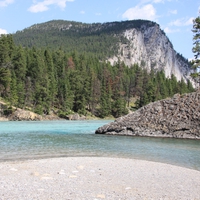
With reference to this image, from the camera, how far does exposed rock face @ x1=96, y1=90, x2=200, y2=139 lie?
3033 centimetres

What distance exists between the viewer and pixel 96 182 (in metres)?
10.4

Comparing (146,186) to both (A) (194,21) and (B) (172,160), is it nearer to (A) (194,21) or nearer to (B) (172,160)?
Result: (B) (172,160)

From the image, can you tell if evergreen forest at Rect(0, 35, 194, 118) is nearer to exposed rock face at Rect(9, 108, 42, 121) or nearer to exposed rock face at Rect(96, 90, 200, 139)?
exposed rock face at Rect(9, 108, 42, 121)

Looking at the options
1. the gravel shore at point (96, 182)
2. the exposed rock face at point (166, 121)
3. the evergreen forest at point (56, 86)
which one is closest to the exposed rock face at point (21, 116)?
the evergreen forest at point (56, 86)

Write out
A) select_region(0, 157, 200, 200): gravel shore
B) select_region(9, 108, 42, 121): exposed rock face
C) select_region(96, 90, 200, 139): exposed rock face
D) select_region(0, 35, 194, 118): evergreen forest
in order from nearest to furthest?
select_region(0, 157, 200, 200): gravel shore → select_region(96, 90, 200, 139): exposed rock face → select_region(9, 108, 42, 121): exposed rock face → select_region(0, 35, 194, 118): evergreen forest

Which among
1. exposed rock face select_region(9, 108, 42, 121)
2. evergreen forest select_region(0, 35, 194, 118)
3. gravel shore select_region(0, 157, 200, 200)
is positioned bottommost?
gravel shore select_region(0, 157, 200, 200)

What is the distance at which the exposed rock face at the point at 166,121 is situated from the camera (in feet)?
99.5

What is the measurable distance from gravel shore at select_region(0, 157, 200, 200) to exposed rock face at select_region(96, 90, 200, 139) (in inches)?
664

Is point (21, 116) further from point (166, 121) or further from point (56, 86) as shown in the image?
point (166, 121)

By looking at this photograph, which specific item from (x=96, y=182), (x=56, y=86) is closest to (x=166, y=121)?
(x=96, y=182)

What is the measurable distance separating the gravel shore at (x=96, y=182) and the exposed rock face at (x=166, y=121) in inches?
→ 664

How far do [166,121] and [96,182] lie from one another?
22.4 m

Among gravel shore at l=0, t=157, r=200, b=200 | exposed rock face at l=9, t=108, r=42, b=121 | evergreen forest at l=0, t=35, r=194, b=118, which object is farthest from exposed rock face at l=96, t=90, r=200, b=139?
evergreen forest at l=0, t=35, r=194, b=118

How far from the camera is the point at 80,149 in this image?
21391 mm
